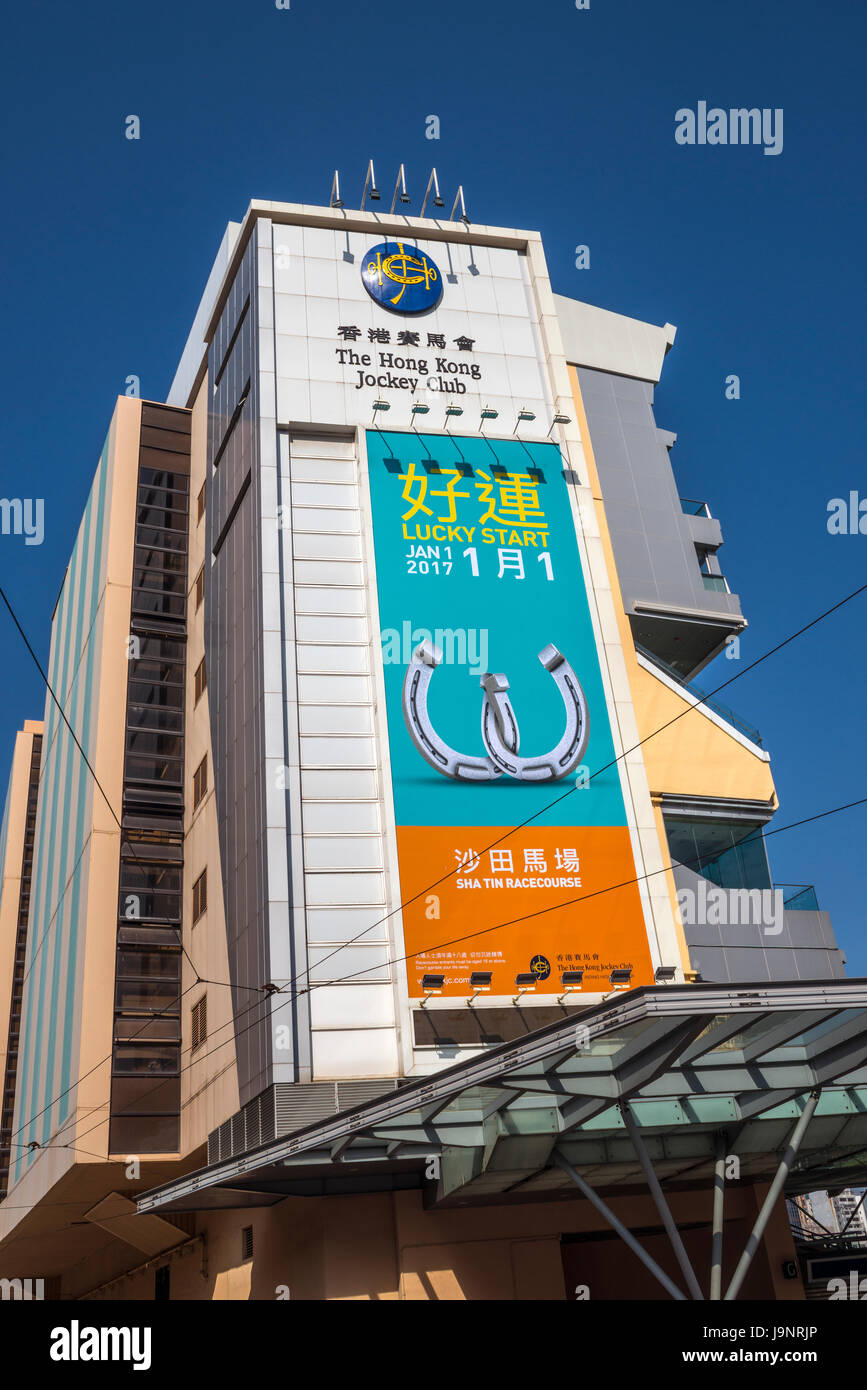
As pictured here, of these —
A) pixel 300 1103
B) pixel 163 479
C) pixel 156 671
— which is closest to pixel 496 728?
pixel 300 1103

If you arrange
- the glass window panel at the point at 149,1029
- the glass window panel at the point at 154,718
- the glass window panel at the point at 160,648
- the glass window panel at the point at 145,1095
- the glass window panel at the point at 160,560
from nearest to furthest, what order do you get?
the glass window panel at the point at 145,1095, the glass window panel at the point at 149,1029, the glass window panel at the point at 154,718, the glass window panel at the point at 160,648, the glass window panel at the point at 160,560

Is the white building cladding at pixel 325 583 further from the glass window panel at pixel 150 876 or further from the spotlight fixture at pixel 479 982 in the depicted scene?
the glass window panel at pixel 150 876

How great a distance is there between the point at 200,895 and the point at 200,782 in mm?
3764

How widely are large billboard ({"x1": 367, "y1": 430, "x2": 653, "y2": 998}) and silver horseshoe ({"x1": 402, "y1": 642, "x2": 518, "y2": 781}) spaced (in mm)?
40

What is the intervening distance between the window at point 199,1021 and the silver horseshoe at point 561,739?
431 inches

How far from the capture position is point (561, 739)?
31.8 metres

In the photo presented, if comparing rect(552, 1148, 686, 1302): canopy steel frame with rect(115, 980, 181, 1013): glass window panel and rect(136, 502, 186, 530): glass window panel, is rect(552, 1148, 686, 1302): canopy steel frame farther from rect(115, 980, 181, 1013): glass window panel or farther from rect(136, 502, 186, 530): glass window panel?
rect(136, 502, 186, 530): glass window panel

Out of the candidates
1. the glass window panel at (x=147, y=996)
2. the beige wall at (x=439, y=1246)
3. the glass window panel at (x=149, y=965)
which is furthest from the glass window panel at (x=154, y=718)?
the beige wall at (x=439, y=1246)

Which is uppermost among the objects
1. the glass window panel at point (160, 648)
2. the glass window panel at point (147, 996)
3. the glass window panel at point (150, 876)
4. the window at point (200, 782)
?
the glass window panel at point (160, 648)

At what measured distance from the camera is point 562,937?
95.4ft

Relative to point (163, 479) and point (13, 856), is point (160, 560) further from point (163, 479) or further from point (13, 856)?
point (13, 856)

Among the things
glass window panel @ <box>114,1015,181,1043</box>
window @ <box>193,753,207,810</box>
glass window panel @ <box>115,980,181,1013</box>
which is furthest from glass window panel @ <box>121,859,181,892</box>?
glass window panel @ <box>114,1015,181,1043</box>

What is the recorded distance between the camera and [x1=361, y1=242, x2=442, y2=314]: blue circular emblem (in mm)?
37594

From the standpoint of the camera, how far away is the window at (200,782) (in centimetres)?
3747
